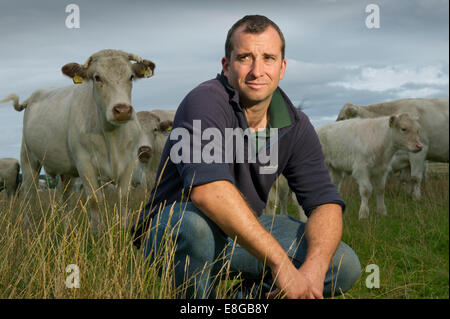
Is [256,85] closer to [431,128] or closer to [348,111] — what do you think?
[431,128]

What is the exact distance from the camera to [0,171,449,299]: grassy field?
8.74 feet

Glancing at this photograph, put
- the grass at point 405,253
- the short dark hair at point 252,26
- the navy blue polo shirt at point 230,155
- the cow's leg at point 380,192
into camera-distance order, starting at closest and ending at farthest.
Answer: the navy blue polo shirt at point 230,155, the short dark hair at point 252,26, the grass at point 405,253, the cow's leg at point 380,192

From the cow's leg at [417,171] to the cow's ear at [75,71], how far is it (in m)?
7.56

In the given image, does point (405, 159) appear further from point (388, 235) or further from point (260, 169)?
point (260, 169)

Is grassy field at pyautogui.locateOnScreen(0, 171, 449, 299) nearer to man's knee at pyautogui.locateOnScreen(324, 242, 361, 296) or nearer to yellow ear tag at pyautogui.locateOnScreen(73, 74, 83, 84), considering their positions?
man's knee at pyautogui.locateOnScreen(324, 242, 361, 296)

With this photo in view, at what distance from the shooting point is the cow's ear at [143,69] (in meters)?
6.16

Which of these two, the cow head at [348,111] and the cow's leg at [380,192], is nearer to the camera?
the cow's leg at [380,192]

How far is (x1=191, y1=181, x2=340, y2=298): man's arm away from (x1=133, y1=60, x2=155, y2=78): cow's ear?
12.5 feet

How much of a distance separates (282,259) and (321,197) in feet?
2.62

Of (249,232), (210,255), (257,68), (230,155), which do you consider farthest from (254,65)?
(210,255)

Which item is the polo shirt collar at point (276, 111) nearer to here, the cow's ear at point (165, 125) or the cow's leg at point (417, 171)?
the cow's ear at point (165, 125)

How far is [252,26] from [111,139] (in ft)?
11.1

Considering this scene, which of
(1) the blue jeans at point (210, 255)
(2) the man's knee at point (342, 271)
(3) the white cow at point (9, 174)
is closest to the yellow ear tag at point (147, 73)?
(1) the blue jeans at point (210, 255)

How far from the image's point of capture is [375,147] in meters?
9.62
